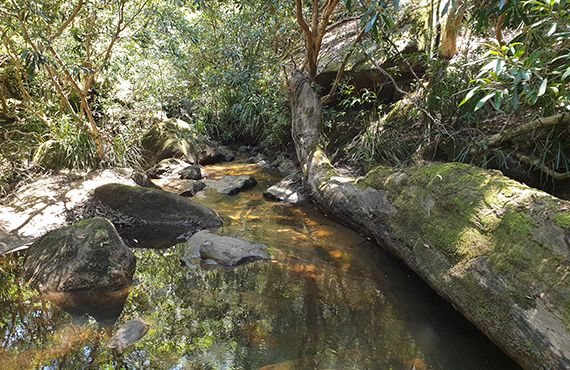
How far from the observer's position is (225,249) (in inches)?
168

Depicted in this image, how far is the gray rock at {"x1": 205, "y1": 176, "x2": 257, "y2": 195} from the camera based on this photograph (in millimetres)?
6605

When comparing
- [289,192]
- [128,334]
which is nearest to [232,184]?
[289,192]

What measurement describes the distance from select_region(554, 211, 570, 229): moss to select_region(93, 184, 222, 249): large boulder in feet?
11.9

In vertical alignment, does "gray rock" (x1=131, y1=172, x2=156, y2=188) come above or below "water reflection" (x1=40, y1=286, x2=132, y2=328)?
above

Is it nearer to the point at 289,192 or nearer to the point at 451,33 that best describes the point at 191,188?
the point at 289,192

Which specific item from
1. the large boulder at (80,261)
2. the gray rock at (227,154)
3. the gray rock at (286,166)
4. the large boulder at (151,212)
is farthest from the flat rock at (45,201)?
the gray rock at (227,154)

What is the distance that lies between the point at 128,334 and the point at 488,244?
2532 millimetres

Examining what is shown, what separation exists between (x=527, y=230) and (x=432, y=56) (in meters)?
3.68

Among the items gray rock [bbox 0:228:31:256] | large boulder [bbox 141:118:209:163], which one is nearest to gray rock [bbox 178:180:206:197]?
large boulder [bbox 141:118:209:163]

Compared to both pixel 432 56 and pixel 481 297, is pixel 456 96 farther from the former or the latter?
pixel 481 297

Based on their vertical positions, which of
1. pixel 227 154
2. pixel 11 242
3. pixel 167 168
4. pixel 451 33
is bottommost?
pixel 227 154

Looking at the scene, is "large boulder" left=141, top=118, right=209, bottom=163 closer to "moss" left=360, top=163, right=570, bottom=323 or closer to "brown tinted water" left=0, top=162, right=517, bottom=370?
"brown tinted water" left=0, top=162, right=517, bottom=370

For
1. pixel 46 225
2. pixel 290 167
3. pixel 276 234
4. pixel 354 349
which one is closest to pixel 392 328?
pixel 354 349

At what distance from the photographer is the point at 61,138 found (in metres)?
6.02
